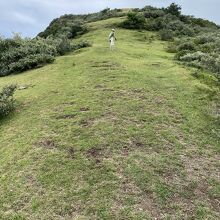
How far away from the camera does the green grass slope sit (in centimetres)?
1212

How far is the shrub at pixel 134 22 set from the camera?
53.4 meters

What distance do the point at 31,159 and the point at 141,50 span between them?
2353 centimetres

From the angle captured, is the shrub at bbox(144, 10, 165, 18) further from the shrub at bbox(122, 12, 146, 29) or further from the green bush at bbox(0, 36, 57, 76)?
the green bush at bbox(0, 36, 57, 76)

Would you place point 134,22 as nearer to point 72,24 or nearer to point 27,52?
point 72,24

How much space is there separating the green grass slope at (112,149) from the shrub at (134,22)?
94.1 feet

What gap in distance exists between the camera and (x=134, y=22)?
53906mm

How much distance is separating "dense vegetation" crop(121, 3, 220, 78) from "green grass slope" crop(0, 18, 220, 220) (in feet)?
31.5

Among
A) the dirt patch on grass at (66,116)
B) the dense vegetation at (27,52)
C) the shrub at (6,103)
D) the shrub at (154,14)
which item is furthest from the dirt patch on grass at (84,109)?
the shrub at (154,14)

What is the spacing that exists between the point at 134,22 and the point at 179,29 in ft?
19.1

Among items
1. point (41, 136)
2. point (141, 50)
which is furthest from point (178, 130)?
point (141, 50)

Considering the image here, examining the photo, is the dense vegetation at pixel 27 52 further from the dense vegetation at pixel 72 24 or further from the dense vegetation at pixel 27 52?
the dense vegetation at pixel 72 24

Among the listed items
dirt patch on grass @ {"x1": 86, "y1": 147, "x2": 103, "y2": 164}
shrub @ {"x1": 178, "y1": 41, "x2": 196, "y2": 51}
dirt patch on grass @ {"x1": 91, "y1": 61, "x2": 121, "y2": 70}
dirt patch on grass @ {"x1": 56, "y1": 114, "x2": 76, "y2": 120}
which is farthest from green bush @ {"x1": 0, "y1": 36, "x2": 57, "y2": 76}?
dirt patch on grass @ {"x1": 86, "y1": 147, "x2": 103, "y2": 164}

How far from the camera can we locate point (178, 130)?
17.1 meters

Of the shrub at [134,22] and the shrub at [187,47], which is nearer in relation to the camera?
the shrub at [187,47]
